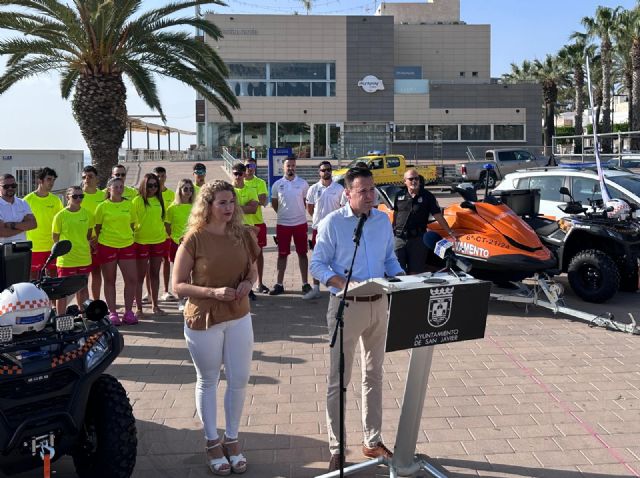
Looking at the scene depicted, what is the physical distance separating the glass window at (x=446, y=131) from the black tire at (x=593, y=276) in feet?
135

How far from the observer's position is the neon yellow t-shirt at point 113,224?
7.70 m

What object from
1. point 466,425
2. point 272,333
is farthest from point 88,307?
point 272,333

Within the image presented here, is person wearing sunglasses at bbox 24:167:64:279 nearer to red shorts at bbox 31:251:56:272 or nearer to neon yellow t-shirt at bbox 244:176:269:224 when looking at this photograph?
red shorts at bbox 31:251:56:272

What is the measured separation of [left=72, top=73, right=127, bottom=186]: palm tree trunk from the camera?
48.8 ft

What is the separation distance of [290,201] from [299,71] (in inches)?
1587

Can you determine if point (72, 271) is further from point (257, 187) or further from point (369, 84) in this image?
point (369, 84)

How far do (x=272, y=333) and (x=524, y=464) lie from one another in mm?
3700

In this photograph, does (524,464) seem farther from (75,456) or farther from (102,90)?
(102,90)

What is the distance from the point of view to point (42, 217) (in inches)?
305

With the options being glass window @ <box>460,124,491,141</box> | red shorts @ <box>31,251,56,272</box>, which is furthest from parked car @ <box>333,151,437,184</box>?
glass window @ <box>460,124,491,141</box>

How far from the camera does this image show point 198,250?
413cm

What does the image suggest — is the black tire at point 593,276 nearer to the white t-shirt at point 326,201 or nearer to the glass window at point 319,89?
the white t-shirt at point 326,201

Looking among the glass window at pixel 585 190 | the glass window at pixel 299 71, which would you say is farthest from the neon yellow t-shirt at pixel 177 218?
the glass window at pixel 299 71

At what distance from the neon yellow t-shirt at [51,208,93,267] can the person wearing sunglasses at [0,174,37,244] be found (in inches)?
10.7
